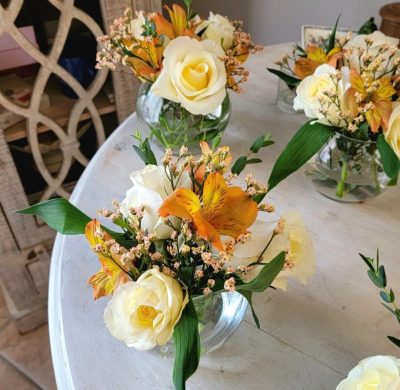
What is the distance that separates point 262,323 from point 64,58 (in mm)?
894

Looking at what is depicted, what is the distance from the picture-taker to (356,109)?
0.63 metres

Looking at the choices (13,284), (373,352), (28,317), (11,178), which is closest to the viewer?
(373,352)

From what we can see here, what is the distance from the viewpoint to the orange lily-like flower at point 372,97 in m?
0.61

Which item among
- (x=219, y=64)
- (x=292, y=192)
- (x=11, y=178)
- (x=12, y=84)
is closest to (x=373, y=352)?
(x=292, y=192)

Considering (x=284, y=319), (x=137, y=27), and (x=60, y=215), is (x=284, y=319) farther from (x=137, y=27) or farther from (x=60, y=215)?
(x=137, y=27)

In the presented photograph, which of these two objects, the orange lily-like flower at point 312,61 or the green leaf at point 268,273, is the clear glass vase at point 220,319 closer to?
the green leaf at point 268,273

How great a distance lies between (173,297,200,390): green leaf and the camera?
40 cm

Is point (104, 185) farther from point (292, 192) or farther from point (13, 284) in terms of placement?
point (13, 284)

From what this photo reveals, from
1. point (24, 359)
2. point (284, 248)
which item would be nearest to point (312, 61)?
point (284, 248)

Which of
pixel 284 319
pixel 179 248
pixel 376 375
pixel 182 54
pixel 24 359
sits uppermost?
pixel 182 54

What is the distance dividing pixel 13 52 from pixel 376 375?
1.03 metres

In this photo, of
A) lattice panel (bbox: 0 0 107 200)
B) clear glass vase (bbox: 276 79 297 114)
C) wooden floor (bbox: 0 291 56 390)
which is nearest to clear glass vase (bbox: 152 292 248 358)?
clear glass vase (bbox: 276 79 297 114)

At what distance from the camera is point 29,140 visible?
1.12 metres

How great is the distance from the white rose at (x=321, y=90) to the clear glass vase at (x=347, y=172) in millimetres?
59
